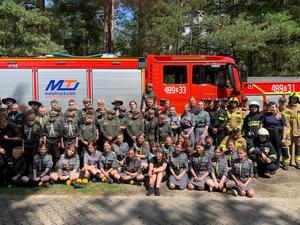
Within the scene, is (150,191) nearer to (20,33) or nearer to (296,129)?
(296,129)

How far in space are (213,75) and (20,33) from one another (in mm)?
11449

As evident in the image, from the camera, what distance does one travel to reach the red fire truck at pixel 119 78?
11.0 meters

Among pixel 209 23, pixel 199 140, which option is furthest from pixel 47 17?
pixel 199 140

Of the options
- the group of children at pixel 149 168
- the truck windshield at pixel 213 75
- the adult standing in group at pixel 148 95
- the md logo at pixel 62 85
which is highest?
the truck windshield at pixel 213 75

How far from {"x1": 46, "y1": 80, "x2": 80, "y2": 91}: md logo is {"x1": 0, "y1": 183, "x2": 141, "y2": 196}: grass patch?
379cm

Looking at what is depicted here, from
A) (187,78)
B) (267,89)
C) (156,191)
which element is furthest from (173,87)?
(156,191)

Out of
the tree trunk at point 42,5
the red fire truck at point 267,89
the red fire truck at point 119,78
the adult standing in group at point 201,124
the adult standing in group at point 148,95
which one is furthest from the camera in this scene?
the tree trunk at point 42,5

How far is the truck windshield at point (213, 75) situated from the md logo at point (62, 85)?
3305mm

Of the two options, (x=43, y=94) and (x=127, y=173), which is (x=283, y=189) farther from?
(x=43, y=94)

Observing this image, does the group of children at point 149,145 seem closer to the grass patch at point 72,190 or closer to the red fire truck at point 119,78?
the grass patch at point 72,190

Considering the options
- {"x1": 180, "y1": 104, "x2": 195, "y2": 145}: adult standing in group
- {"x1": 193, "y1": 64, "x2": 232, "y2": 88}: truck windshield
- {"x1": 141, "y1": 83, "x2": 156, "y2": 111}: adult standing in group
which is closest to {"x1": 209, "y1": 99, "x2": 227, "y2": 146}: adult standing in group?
{"x1": 180, "y1": 104, "x2": 195, "y2": 145}: adult standing in group

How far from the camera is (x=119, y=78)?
37.1 feet

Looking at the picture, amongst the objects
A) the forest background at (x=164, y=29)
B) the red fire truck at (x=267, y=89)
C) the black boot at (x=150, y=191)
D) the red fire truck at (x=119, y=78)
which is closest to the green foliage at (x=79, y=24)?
the forest background at (x=164, y=29)

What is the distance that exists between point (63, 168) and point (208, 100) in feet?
14.2
